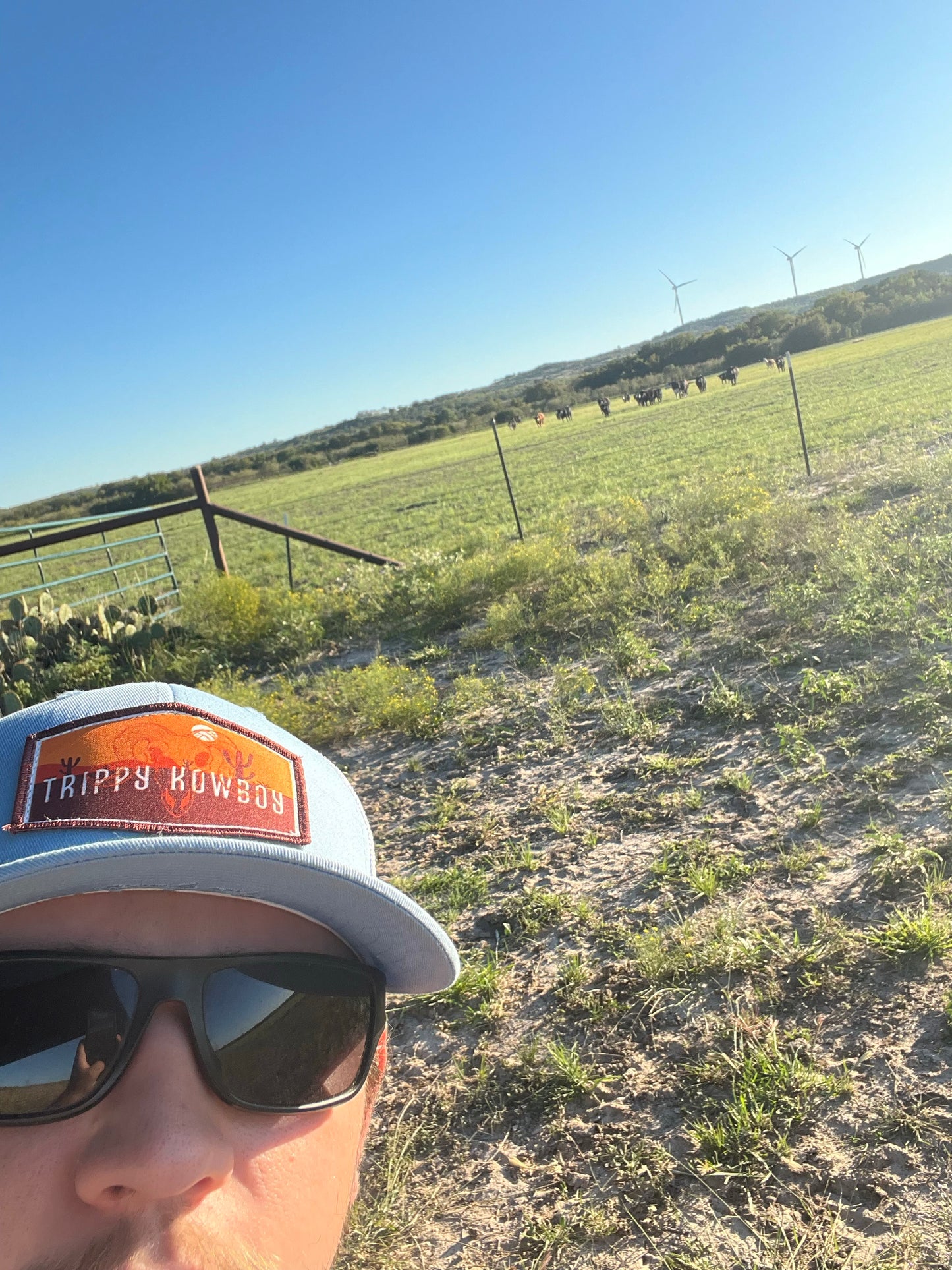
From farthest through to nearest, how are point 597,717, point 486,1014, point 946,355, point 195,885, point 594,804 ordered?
point 946,355 < point 597,717 < point 594,804 < point 486,1014 < point 195,885

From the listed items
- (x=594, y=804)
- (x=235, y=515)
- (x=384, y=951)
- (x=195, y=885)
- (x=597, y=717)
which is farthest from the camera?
(x=235, y=515)

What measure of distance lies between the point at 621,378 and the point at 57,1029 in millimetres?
126090

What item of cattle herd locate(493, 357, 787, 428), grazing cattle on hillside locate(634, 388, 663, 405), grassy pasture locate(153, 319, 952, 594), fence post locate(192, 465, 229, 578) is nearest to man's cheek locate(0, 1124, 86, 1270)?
fence post locate(192, 465, 229, 578)

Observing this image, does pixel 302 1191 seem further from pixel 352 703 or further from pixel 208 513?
pixel 208 513

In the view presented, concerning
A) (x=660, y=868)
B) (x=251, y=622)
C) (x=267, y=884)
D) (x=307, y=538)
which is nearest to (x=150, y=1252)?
(x=267, y=884)

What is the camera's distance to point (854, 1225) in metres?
1.85

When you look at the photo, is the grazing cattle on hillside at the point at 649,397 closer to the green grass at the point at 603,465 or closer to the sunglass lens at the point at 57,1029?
the green grass at the point at 603,465

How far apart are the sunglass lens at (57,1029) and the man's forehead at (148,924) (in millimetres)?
42

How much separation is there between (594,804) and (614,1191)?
2.16 meters

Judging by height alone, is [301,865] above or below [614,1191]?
above

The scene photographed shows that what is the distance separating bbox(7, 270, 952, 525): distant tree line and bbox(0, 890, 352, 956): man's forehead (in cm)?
7136

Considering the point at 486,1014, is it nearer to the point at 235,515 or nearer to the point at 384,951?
the point at 384,951

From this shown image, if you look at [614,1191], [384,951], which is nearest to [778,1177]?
[614,1191]

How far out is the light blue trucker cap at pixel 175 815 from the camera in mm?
908
